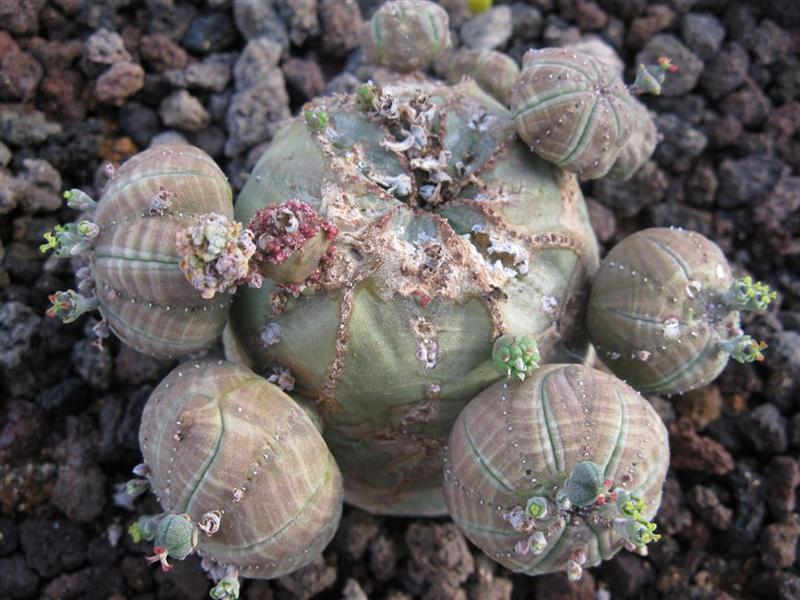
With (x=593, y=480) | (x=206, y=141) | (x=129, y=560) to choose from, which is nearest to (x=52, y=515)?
(x=129, y=560)

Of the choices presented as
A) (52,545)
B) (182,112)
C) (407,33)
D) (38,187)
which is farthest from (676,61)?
(52,545)

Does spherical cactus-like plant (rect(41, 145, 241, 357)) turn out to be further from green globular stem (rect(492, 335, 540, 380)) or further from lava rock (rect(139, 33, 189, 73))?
lava rock (rect(139, 33, 189, 73))

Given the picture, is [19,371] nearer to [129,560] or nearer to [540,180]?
[129,560]

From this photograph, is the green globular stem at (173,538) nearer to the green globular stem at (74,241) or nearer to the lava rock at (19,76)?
the green globular stem at (74,241)

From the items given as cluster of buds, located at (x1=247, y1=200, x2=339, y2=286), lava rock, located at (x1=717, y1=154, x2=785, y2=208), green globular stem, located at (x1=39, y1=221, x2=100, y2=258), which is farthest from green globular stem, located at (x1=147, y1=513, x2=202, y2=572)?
lava rock, located at (x1=717, y1=154, x2=785, y2=208)

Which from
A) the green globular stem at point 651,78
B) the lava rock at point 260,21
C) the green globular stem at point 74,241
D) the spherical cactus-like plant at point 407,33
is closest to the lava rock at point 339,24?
the lava rock at point 260,21

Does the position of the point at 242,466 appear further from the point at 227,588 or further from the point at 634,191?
the point at 634,191

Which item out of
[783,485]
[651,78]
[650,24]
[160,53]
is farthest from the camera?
[650,24]
